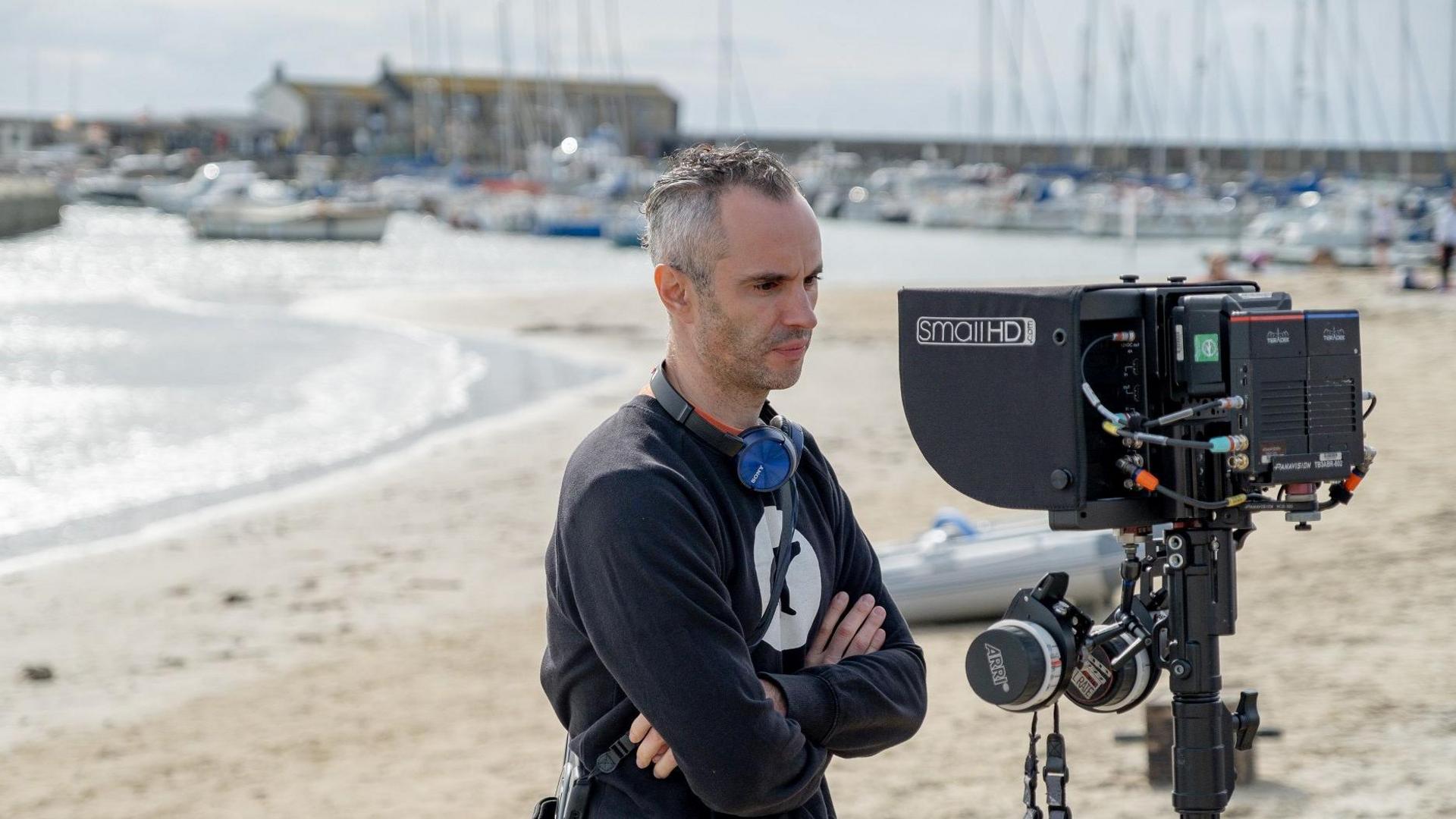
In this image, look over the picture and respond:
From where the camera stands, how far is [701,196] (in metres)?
2.43

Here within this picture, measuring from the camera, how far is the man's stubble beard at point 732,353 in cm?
245

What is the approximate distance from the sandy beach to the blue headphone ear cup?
322 centimetres

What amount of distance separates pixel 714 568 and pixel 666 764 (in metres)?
0.32

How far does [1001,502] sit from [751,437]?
42 centimetres

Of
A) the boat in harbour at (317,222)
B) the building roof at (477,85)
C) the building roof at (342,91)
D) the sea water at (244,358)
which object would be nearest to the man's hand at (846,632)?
the sea water at (244,358)

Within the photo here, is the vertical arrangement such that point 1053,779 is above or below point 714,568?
below

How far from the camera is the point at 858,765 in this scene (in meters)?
6.14

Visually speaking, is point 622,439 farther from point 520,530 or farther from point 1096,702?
point 520,530

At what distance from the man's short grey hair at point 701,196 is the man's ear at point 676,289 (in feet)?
0.04

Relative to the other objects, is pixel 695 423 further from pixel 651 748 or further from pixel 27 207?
pixel 27 207

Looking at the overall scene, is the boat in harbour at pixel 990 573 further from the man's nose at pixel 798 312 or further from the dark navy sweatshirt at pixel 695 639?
the man's nose at pixel 798 312

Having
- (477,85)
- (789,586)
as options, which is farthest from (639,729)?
(477,85)

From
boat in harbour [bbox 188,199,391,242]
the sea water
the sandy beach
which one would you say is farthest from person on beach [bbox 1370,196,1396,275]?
boat in harbour [bbox 188,199,391,242]

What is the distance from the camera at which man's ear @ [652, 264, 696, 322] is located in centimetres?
→ 247
